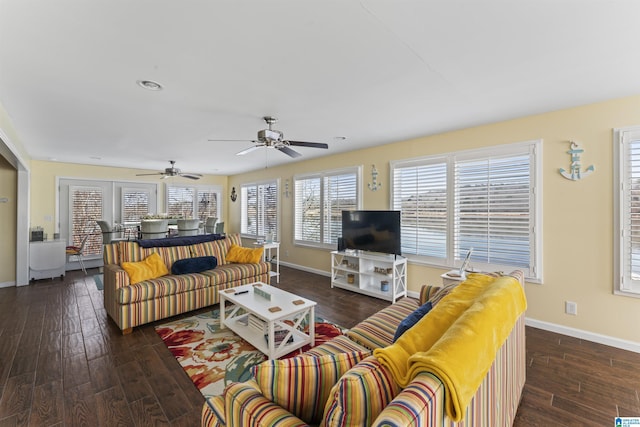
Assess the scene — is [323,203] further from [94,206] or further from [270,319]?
[94,206]

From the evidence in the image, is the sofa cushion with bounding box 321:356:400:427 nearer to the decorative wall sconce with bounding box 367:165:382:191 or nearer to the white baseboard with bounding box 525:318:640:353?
the white baseboard with bounding box 525:318:640:353

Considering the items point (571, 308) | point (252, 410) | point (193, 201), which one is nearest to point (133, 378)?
point (252, 410)

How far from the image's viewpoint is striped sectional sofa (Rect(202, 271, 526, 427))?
32.5 inches

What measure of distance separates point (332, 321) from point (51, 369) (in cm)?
269

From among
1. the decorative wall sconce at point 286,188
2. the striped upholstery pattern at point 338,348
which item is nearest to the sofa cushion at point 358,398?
the striped upholstery pattern at point 338,348

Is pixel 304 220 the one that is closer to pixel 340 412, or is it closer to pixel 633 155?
pixel 633 155

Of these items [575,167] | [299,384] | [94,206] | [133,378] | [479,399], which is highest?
[575,167]

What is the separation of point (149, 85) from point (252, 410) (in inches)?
104

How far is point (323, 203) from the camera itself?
563cm

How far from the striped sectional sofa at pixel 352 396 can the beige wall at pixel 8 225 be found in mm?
6082

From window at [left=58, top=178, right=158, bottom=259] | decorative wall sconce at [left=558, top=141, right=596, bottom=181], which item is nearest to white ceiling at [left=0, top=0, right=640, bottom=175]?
decorative wall sconce at [left=558, top=141, right=596, bottom=181]

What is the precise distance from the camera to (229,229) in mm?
8781

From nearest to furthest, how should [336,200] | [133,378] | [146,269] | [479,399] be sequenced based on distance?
[479,399] < [133,378] < [146,269] < [336,200]

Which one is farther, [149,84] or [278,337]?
[278,337]
